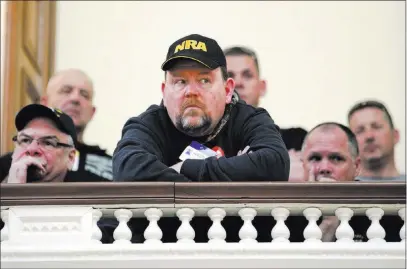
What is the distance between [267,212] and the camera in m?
5.69

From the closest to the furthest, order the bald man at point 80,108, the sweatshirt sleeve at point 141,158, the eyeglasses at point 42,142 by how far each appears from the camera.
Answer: the sweatshirt sleeve at point 141,158 → the eyeglasses at point 42,142 → the bald man at point 80,108

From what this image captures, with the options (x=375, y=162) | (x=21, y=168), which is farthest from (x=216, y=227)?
(x=375, y=162)

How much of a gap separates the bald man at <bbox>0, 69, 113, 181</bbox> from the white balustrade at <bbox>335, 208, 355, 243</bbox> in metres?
1.84

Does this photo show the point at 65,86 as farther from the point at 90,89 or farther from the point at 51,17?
the point at 51,17

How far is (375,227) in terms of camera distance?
5.62 meters

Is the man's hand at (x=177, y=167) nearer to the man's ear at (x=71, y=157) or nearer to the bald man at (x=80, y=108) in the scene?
the man's ear at (x=71, y=157)

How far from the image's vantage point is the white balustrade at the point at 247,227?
18.3 ft

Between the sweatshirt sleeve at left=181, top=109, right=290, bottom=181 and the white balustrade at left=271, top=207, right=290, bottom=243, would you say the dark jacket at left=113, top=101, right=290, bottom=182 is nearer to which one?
the sweatshirt sleeve at left=181, top=109, right=290, bottom=181

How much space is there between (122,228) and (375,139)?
103 inches

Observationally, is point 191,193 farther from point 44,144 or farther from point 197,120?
point 44,144

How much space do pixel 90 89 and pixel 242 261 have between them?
262cm

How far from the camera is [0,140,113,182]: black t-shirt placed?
6.98 meters

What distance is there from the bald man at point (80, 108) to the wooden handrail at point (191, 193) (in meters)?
1.54

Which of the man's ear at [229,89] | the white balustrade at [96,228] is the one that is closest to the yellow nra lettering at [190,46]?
the man's ear at [229,89]
